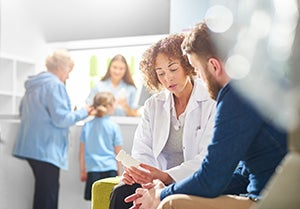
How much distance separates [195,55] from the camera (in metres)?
1.54

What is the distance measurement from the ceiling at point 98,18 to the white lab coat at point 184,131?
7.73 ft

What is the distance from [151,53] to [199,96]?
279mm

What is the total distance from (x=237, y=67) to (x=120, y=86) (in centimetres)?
310

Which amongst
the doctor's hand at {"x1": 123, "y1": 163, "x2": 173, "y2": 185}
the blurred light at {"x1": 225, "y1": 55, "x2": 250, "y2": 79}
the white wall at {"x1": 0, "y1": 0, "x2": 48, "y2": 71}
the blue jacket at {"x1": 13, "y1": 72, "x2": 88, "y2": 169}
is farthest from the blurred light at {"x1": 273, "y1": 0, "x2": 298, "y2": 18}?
the white wall at {"x1": 0, "y1": 0, "x2": 48, "y2": 71}

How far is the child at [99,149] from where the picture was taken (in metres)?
4.16

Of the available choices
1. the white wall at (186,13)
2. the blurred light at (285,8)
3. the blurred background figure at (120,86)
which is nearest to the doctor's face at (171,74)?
the blurred light at (285,8)

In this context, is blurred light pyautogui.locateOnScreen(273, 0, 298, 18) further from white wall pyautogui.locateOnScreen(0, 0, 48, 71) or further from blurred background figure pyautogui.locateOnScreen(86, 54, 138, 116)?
white wall pyautogui.locateOnScreen(0, 0, 48, 71)

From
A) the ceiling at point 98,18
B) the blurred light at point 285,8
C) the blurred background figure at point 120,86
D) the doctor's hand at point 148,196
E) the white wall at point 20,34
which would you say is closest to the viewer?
the blurred light at point 285,8

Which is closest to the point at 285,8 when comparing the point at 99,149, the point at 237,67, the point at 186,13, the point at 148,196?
the point at 237,67

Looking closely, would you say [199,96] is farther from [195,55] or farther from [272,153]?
[272,153]

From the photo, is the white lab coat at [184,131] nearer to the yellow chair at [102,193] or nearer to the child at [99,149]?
the yellow chair at [102,193]

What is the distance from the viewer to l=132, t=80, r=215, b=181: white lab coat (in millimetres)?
1991

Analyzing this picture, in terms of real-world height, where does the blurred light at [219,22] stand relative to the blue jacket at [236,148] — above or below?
above

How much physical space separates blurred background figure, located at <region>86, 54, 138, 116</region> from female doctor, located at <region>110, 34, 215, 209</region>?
217 centimetres
